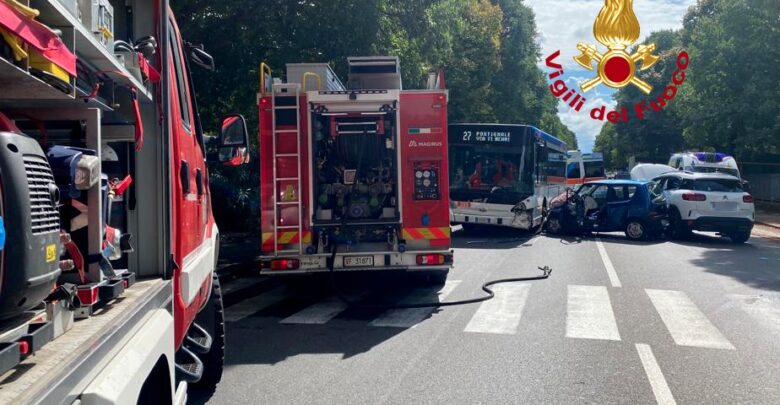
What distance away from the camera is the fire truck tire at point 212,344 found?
5840 mm

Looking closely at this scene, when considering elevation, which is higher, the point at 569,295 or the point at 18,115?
the point at 18,115

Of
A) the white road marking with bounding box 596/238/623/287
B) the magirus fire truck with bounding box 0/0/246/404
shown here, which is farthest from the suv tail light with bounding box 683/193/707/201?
the magirus fire truck with bounding box 0/0/246/404

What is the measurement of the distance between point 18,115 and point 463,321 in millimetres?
6519

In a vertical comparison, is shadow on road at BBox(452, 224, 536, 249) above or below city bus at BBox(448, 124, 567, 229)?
below

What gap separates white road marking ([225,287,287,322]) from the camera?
9.38 m

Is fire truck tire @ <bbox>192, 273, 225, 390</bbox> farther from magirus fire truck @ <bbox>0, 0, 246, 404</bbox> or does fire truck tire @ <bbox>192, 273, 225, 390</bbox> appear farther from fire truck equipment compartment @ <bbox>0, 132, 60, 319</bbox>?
fire truck equipment compartment @ <bbox>0, 132, 60, 319</bbox>

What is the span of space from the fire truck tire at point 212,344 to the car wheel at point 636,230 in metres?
15.3

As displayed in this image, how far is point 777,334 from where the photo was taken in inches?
324

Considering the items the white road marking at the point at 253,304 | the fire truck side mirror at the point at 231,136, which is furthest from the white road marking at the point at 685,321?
the white road marking at the point at 253,304

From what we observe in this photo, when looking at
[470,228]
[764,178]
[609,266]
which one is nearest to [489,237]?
[470,228]

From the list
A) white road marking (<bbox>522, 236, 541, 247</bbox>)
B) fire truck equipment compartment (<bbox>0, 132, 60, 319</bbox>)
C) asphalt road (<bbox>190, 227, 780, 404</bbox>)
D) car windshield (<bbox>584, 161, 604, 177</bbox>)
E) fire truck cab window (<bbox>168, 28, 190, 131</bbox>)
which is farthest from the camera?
car windshield (<bbox>584, 161, 604, 177</bbox>)

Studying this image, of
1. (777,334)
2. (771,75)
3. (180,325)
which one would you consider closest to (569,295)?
(777,334)

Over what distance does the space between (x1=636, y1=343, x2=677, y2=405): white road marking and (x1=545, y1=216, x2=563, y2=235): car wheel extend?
1310cm

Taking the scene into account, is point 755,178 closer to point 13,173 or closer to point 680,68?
point 680,68
